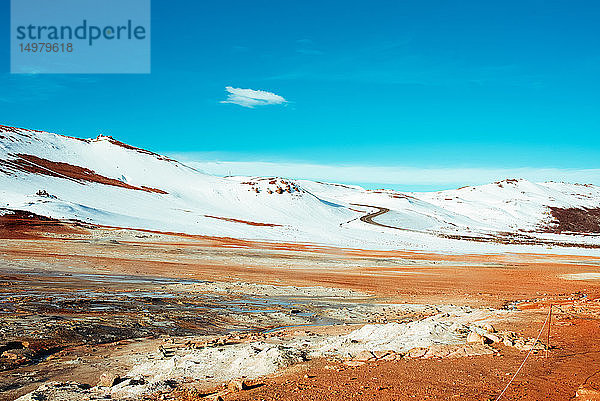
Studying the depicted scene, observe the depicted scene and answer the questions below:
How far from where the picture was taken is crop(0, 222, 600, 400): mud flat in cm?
820

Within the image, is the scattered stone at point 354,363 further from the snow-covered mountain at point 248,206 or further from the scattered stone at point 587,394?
the snow-covered mountain at point 248,206

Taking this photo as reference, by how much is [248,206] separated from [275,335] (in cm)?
8215

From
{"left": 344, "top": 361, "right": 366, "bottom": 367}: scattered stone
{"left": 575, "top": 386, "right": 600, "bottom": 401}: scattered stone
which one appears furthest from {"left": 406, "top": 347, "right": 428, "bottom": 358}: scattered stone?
{"left": 575, "top": 386, "right": 600, "bottom": 401}: scattered stone

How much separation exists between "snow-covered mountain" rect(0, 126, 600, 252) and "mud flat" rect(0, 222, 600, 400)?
36.6 m

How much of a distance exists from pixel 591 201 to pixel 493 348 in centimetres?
16397

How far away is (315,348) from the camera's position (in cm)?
1089

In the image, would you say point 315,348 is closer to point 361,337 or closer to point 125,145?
point 361,337

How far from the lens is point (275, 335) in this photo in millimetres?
13469

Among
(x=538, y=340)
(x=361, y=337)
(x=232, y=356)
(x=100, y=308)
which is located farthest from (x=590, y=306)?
(x=100, y=308)

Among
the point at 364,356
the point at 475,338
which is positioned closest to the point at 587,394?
the point at 475,338

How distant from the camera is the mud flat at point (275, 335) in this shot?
820 cm

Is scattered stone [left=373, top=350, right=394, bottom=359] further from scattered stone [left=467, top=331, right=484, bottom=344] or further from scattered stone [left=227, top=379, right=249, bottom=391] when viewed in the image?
scattered stone [left=227, top=379, right=249, bottom=391]

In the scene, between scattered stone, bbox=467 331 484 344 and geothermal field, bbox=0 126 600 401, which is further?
scattered stone, bbox=467 331 484 344

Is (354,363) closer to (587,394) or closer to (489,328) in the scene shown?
(587,394)
